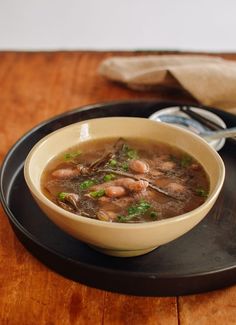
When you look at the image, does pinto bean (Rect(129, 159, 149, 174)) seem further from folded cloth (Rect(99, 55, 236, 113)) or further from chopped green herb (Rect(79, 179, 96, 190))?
folded cloth (Rect(99, 55, 236, 113))

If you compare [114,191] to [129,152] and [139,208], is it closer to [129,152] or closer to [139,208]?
[139,208]

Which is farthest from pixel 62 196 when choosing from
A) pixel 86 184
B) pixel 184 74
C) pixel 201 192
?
pixel 184 74

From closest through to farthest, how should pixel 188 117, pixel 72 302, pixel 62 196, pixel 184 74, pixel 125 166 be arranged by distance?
pixel 72 302 < pixel 62 196 < pixel 125 166 < pixel 188 117 < pixel 184 74

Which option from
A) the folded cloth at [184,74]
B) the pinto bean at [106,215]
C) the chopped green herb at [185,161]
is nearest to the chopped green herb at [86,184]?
the pinto bean at [106,215]

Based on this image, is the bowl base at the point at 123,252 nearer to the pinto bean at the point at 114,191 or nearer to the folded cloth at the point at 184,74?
the pinto bean at the point at 114,191

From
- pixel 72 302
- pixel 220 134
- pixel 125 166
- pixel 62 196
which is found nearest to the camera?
pixel 72 302

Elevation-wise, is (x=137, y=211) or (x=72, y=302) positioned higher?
(x=137, y=211)

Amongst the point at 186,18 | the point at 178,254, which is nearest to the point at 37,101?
the point at 178,254
